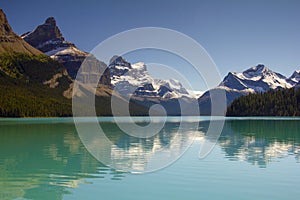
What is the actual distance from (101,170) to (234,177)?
425 inches

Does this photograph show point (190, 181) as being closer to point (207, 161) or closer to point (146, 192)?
point (146, 192)

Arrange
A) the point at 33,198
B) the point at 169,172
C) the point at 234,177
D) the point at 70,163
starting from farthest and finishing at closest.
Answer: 1. the point at 70,163
2. the point at 169,172
3. the point at 234,177
4. the point at 33,198

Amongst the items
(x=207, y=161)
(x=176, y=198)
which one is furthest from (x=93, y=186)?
(x=207, y=161)

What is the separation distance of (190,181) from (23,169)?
1412 centimetres

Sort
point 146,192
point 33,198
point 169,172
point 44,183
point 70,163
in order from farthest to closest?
point 70,163 → point 169,172 → point 44,183 → point 146,192 → point 33,198

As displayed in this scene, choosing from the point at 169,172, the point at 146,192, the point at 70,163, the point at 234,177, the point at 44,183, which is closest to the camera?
the point at 146,192

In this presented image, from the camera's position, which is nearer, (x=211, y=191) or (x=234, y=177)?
(x=211, y=191)

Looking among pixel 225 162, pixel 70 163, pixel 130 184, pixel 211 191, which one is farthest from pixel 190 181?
pixel 70 163

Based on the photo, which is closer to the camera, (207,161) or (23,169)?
(23,169)

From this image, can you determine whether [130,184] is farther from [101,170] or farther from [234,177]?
[234,177]

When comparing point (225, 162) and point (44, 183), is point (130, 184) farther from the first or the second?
point (225, 162)

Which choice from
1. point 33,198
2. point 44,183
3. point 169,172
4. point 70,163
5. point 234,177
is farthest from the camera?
point 70,163

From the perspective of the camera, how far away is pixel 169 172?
2708cm

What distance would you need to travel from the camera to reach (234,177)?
25016mm
